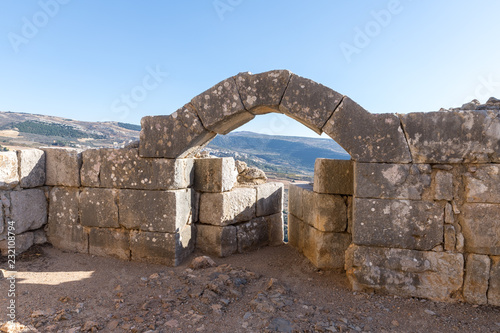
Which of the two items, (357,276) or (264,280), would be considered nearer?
(357,276)

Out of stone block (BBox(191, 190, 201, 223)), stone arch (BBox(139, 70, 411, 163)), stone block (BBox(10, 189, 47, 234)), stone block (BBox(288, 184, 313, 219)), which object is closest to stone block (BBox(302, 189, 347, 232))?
stone block (BBox(288, 184, 313, 219))

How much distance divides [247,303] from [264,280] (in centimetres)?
65

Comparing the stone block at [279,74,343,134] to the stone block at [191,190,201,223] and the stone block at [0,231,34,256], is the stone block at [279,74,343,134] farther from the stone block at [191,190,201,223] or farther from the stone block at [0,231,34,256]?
the stone block at [0,231,34,256]

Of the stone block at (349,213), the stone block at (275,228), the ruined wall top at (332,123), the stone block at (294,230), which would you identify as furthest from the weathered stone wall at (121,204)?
the stone block at (349,213)

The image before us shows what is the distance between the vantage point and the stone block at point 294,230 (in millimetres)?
5188

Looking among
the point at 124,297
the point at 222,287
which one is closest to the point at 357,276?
the point at 222,287

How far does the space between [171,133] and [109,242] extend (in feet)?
6.38

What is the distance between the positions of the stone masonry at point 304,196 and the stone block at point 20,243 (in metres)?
0.01

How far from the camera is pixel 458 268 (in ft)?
10.9

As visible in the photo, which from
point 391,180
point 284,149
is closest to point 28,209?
point 391,180

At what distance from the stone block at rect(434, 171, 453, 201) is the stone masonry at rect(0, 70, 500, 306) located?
0.04 ft

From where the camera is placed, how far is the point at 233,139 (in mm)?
53156

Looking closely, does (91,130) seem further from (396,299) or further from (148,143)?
(396,299)

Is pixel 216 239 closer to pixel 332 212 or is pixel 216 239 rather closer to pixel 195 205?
pixel 195 205
